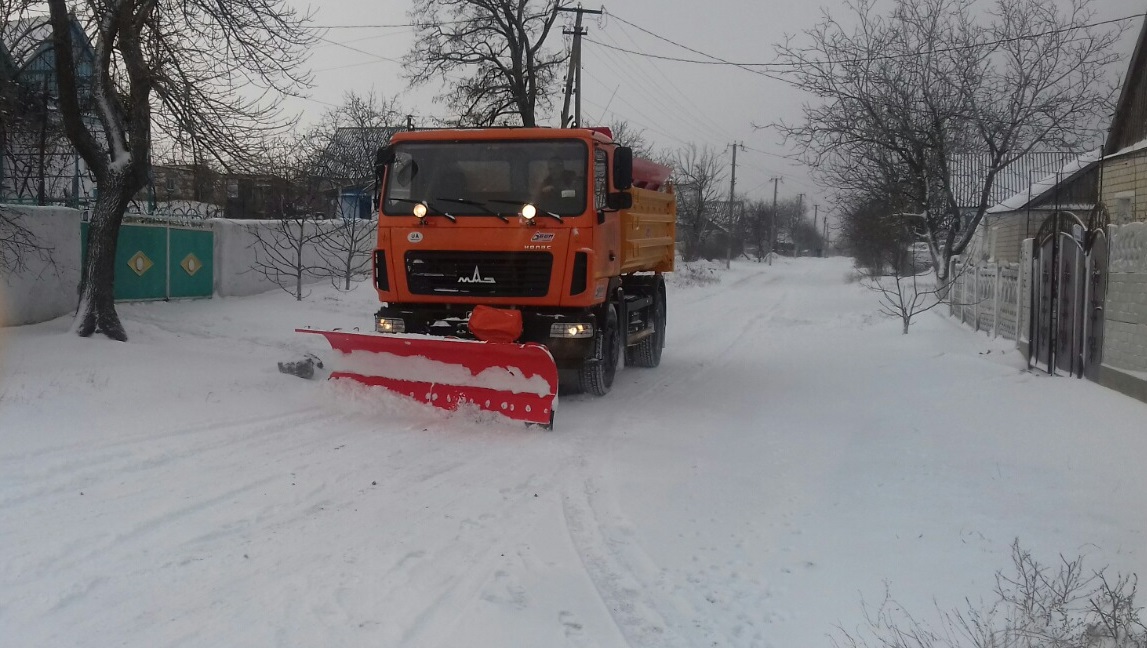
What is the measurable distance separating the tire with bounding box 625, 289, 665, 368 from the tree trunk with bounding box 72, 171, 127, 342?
7.02m

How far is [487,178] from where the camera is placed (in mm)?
9516

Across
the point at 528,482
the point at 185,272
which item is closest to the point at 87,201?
the point at 185,272

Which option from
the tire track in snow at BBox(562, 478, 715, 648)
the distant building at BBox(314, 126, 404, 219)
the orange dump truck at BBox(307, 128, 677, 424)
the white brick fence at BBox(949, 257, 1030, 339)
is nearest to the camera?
the tire track in snow at BBox(562, 478, 715, 648)

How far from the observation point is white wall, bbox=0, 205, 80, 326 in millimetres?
12711

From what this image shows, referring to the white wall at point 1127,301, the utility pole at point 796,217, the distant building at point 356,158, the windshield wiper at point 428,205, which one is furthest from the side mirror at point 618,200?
the utility pole at point 796,217

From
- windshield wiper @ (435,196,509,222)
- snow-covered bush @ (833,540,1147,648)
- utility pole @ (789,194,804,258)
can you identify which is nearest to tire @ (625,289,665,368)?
windshield wiper @ (435,196,509,222)

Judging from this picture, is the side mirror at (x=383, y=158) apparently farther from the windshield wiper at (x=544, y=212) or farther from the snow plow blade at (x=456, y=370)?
the snow plow blade at (x=456, y=370)

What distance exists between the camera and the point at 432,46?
26.4m

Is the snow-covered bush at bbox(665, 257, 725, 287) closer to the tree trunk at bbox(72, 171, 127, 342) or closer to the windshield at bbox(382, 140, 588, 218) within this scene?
the tree trunk at bbox(72, 171, 127, 342)

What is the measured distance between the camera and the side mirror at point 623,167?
31.8 ft

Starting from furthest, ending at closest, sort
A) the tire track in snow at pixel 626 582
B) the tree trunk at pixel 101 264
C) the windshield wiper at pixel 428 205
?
the tree trunk at pixel 101 264 < the windshield wiper at pixel 428 205 < the tire track in snow at pixel 626 582

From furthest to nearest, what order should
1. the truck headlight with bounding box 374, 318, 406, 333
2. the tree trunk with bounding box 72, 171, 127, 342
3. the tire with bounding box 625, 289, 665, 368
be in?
the tire with bounding box 625, 289, 665, 368, the tree trunk with bounding box 72, 171, 127, 342, the truck headlight with bounding box 374, 318, 406, 333

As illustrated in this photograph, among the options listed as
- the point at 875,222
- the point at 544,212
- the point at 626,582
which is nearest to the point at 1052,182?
the point at 875,222

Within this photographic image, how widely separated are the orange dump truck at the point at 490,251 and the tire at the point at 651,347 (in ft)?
9.60
